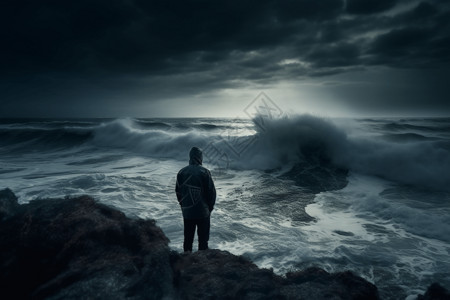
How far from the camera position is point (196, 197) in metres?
4.06

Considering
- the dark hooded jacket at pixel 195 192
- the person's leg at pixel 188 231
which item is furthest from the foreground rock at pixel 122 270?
the dark hooded jacket at pixel 195 192

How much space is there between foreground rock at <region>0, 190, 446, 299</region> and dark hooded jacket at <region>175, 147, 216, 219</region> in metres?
0.62

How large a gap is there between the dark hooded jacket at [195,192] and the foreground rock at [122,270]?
2.03ft

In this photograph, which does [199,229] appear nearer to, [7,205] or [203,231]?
[203,231]

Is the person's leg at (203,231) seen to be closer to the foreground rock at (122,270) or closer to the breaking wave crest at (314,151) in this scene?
the foreground rock at (122,270)

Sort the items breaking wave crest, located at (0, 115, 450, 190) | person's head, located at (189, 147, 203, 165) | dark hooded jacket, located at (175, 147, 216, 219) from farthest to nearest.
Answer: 1. breaking wave crest, located at (0, 115, 450, 190)
2. person's head, located at (189, 147, 203, 165)
3. dark hooded jacket, located at (175, 147, 216, 219)

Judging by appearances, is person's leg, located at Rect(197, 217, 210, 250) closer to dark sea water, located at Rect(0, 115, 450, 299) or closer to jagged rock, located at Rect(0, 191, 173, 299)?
jagged rock, located at Rect(0, 191, 173, 299)

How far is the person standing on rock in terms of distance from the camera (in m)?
4.07

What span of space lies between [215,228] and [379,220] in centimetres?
421

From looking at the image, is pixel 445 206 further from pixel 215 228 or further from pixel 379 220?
pixel 215 228

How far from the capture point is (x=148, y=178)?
35.7ft

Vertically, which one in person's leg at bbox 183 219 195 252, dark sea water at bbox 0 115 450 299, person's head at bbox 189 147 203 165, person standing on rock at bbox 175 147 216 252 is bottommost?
dark sea water at bbox 0 115 450 299

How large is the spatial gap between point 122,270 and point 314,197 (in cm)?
708

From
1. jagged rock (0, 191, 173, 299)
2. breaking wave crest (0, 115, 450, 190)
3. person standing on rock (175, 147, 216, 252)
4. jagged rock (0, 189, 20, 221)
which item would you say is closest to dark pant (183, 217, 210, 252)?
person standing on rock (175, 147, 216, 252)
